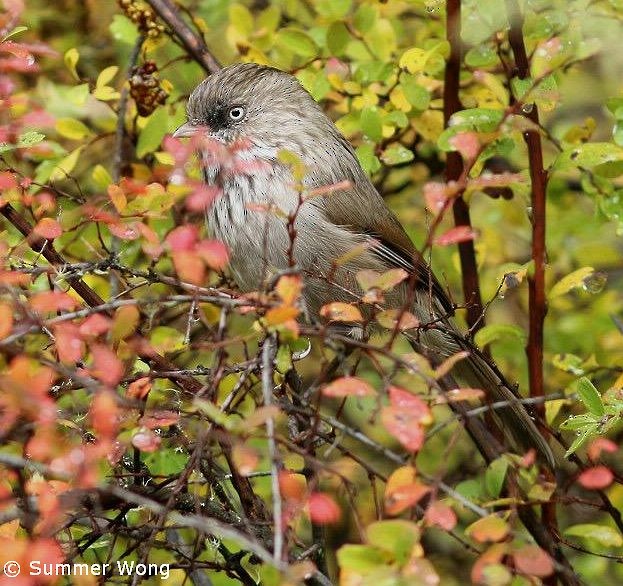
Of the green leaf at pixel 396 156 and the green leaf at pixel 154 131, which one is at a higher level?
the green leaf at pixel 154 131

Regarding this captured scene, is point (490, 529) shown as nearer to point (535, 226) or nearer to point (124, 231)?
point (124, 231)

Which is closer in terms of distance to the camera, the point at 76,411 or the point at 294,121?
the point at 76,411

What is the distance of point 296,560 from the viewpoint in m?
2.51

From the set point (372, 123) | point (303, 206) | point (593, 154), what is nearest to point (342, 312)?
point (593, 154)

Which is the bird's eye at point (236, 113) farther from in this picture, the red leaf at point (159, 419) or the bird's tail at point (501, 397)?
the red leaf at point (159, 419)

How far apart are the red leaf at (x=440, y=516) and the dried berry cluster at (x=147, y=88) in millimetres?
2602

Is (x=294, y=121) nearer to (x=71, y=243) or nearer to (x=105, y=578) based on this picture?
(x=71, y=243)

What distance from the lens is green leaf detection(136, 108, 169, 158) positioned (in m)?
3.85

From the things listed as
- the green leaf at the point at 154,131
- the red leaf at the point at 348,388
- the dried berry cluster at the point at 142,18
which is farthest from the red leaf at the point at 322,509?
the dried berry cluster at the point at 142,18

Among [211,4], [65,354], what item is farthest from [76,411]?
[211,4]

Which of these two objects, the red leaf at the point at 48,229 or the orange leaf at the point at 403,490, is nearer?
the orange leaf at the point at 403,490

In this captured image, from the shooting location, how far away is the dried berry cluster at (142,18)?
13.8ft

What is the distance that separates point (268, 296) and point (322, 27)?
237 centimetres

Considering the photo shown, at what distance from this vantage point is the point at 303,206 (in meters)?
4.38
